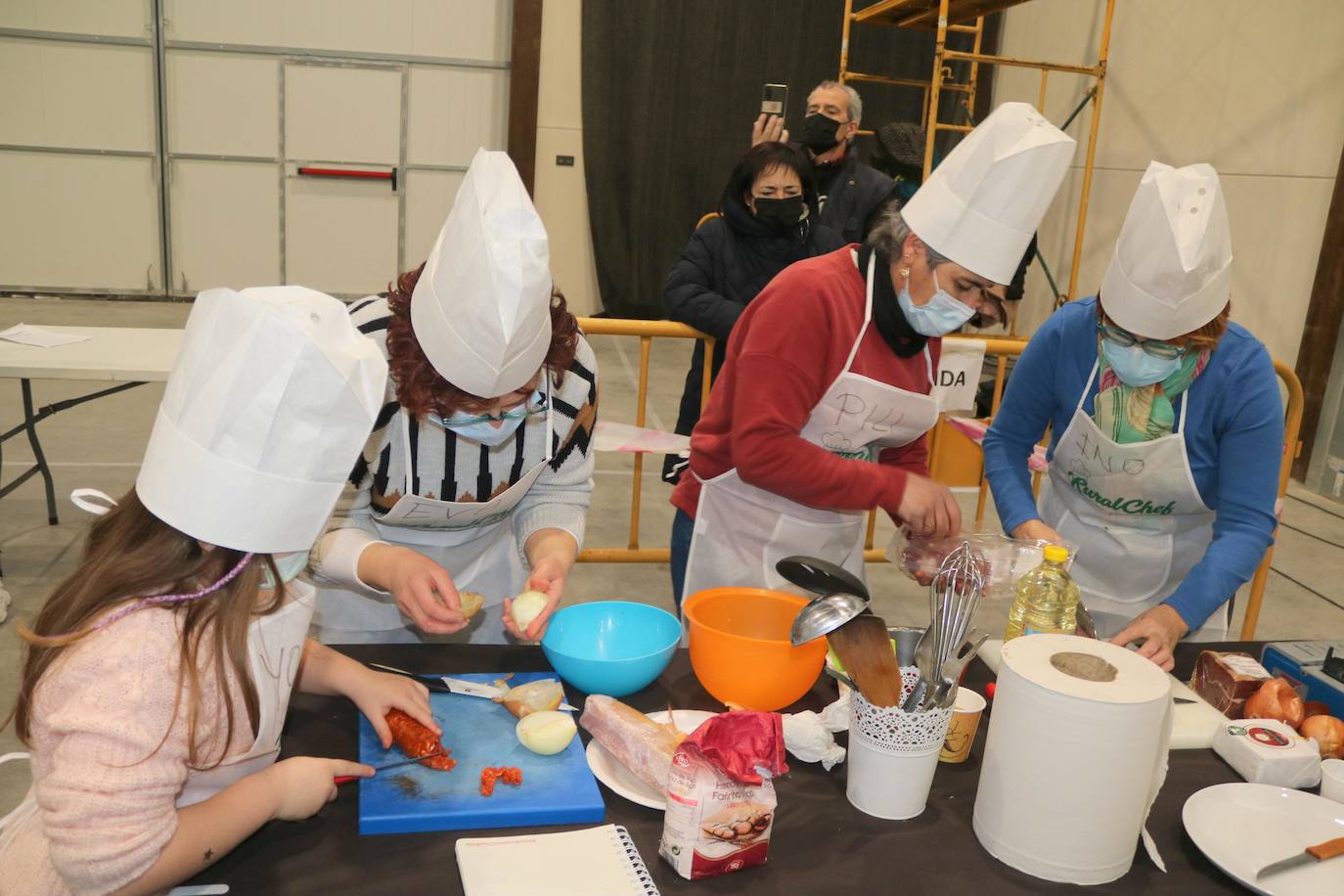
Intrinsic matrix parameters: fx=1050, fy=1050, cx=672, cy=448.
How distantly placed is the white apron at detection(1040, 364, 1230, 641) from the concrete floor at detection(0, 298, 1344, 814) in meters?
1.79

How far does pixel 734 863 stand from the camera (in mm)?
1257

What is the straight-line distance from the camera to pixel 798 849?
4.33ft

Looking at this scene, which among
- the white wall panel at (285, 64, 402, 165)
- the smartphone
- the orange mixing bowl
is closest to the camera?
the orange mixing bowl

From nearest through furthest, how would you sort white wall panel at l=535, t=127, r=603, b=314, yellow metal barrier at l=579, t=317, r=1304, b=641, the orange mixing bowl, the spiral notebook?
the spiral notebook
the orange mixing bowl
yellow metal barrier at l=579, t=317, r=1304, b=641
white wall panel at l=535, t=127, r=603, b=314

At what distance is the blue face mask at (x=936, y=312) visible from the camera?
2000mm

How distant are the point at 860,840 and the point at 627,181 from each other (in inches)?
338

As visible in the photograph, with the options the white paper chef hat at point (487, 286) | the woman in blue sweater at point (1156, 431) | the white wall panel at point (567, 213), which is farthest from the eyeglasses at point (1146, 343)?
the white wall panel at point (567, 213)

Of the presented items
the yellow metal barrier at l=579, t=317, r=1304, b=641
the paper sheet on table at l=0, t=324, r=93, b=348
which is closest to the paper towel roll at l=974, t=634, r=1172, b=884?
the yellow metal barrier at l=579, t=317, r=1304, b=641

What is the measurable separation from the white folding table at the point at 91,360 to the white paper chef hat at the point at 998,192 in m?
2.63

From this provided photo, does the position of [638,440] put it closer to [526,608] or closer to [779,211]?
[779,211]

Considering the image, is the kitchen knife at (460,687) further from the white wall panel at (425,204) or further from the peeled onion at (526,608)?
the white wall panel at (425,204)

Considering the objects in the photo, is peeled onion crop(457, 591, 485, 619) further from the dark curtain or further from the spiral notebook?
the dark curtain

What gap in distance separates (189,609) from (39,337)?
12.1 ft

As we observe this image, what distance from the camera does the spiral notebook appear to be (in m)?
1.19
